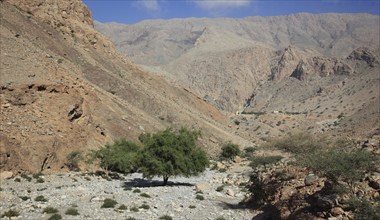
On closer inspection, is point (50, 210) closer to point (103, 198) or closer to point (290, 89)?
point (103, 198)

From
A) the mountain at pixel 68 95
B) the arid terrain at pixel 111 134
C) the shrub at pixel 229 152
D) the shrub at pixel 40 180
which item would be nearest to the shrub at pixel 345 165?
the arid terrain at pixel 111 134

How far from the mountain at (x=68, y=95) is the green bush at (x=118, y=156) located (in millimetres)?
1943

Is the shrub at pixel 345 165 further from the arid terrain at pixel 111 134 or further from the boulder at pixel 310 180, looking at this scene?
the boulder at pixel 310 180

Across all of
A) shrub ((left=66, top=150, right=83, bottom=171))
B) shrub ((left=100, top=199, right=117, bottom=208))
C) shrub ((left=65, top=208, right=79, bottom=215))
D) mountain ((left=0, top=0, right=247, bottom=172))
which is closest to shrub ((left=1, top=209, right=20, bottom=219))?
shrub ((left=65, top=208, right=79, bottom=215))

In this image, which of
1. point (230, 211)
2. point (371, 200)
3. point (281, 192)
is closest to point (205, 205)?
point (230, 211)

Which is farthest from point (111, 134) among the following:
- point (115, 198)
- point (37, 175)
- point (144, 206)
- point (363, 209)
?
point (363, 209)

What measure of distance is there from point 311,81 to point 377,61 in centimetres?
2616

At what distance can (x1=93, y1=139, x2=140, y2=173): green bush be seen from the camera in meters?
36.2

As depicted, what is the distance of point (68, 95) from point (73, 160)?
6.95m

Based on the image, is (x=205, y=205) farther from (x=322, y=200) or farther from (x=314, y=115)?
(x=314, y=115)

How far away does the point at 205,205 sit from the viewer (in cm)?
2441

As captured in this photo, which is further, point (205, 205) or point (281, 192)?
point (205, 205)

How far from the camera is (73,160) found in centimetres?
3453

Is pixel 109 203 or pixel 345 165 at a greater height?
pixel 345 165
